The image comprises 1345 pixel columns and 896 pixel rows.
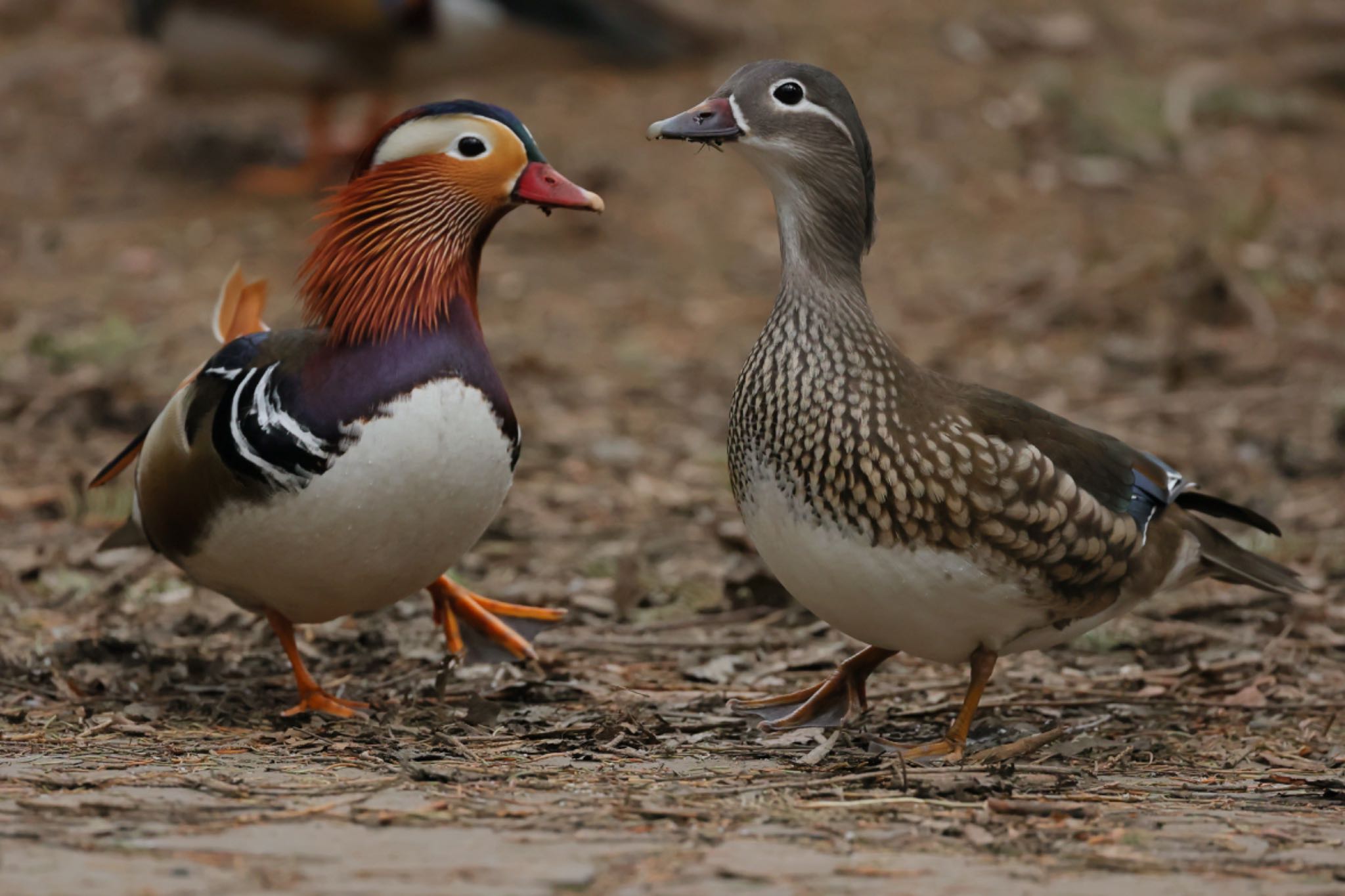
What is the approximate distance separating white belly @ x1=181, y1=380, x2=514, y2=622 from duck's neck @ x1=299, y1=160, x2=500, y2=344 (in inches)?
9.8

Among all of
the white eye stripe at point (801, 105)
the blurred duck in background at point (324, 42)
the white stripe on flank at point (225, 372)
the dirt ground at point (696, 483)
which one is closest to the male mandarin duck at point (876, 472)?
the white eye stripe at point (801, 105)

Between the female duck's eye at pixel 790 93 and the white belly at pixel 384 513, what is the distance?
905mm

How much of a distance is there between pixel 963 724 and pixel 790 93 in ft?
4.53

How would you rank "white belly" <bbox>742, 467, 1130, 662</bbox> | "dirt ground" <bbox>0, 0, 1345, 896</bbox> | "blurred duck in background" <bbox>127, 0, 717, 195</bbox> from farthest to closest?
1. "blurred duck in background" <bbox>127, 0, 717, 195</bbox>
2. "white belly" <bbox>742, 467, 1130, 662</bbox>
3. "dirt ground" <bbox>0, 0, 1345, 896</bbox>

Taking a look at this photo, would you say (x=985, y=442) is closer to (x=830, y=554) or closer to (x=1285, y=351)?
(x=830, y=554)

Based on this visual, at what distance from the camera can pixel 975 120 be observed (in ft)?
32.3

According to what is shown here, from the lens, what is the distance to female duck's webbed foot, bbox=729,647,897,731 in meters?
3.81

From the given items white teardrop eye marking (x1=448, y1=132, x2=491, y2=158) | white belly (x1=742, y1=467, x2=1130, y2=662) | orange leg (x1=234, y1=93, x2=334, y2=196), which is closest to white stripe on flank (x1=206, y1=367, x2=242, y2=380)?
white teardrop eye marking (x1=448, y1=132, x2=491, y2=158)

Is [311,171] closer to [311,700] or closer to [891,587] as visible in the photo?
[311,700]

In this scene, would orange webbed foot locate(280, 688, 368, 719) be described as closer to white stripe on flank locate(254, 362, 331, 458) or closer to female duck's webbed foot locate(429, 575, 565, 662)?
female duck's webbed foot locate(429, 575, 565, 662)

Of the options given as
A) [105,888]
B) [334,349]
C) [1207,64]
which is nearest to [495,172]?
[334,349]

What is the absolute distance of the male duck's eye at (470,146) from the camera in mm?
3863

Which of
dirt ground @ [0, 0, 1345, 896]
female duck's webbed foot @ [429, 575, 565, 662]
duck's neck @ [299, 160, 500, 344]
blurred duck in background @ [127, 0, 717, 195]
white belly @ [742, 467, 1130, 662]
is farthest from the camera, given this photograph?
blurred duck in background @ [127, 0, 717, 195]

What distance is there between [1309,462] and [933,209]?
337cm
